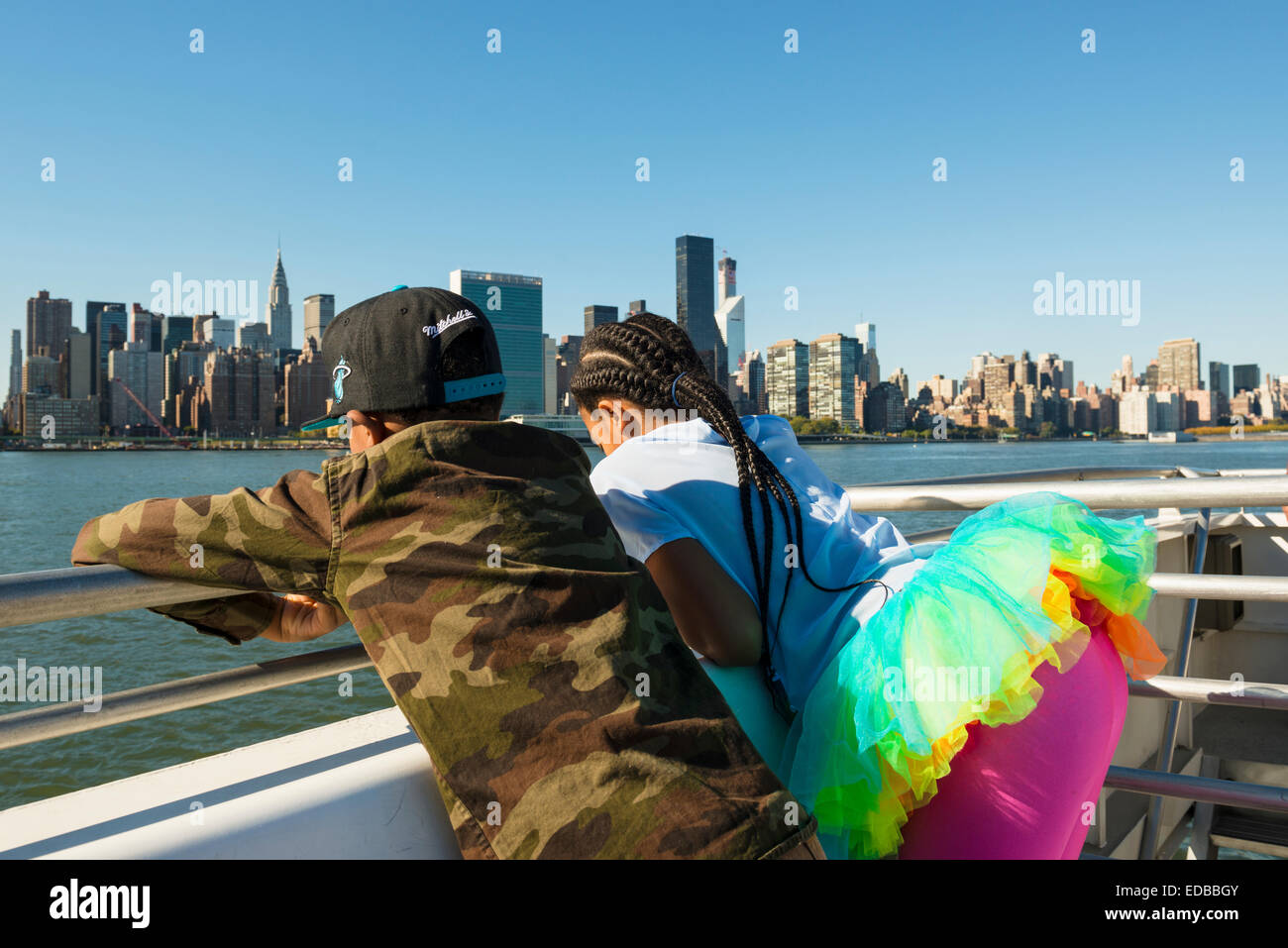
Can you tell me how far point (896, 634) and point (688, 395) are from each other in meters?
0.66

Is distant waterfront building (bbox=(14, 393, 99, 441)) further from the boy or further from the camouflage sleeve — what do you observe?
the boy

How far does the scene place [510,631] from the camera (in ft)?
3.58

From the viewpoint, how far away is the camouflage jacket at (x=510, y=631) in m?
1.05

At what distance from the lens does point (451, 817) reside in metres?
1.11

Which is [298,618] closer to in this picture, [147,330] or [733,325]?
[733,325]

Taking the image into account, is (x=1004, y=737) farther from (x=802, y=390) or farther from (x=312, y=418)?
(x=802, y=390)

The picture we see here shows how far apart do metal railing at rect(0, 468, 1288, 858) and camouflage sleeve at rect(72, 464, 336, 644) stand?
0.04 m

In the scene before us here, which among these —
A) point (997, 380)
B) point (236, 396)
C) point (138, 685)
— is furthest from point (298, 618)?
point (997, 380)

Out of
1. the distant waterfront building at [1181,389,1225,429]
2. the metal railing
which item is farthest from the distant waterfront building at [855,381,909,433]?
the metal railing

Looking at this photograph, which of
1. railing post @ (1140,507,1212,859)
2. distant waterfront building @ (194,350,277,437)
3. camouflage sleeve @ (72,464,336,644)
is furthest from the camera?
distant waterfront building @ (194,350,277,437)

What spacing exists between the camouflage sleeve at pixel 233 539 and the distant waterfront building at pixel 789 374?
63.5 m

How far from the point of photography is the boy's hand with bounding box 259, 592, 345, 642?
4.74ft
